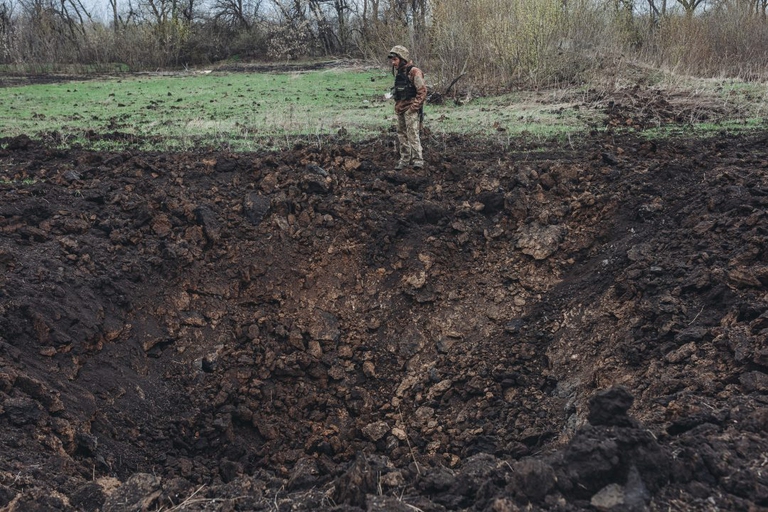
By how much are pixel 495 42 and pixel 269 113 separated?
5.62 m

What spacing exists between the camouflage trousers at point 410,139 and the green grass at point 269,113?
1.83 metres

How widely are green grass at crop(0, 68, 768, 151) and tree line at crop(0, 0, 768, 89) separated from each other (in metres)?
1.63

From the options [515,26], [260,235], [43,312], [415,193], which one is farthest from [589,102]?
[43,312]

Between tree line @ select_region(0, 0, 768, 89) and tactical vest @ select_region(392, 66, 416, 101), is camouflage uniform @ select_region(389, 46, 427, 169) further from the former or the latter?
tree line @ select_region(0, 0, 768, 89)

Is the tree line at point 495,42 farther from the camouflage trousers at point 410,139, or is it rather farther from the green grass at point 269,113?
the camouflage trousers at point 410,139

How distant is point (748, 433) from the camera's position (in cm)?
278

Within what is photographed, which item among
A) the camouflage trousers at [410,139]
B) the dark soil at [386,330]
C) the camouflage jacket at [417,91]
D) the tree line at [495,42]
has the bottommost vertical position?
the dark soil at [386,330]

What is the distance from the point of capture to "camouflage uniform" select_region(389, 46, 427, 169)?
7352 millimetres

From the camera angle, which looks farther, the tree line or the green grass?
the tree line

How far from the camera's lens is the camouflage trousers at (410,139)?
24.2 feet

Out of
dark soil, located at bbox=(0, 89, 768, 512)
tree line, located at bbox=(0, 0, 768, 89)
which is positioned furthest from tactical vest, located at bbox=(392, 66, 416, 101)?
tree line, located at bbox=(0, 0, 768, 89)

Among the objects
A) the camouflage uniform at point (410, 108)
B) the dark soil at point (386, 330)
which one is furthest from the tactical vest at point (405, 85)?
the dark soil at point (386, 330)

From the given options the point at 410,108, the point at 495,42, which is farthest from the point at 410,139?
the point at 495,42

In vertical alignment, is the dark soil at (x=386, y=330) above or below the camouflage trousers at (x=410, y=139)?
below
